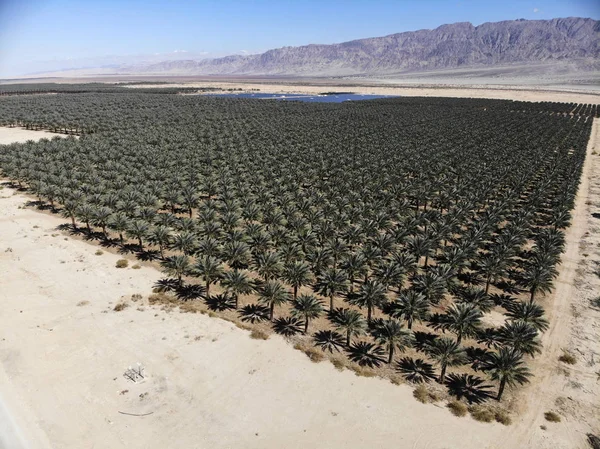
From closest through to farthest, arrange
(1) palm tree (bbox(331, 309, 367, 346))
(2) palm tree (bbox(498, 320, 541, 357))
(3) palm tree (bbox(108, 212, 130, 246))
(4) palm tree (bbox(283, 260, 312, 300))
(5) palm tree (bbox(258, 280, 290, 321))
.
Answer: (2) palm tree (bbox(498, 320, 541, 357)), (1) palm tree (bbox(331, 309, 367, 346)), (5) palm tree (bbox(258, 280, 290, 321)), (4) palm tree (bbox(283, 260, 312, 300)), (3) palm tree (bbox(108, 212, 130, 246))

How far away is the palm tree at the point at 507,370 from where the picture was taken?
21438mm

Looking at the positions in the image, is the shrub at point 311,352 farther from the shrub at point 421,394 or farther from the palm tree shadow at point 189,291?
the palm tree shadow at point 189,291

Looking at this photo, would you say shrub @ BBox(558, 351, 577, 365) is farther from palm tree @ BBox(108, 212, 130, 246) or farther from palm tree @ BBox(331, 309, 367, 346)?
palm tree @ BBox(108, 212, 130, 246)

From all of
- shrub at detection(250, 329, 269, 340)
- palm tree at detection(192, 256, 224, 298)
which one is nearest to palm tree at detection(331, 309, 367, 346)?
shrub at detection(250, 329, 269, 340)

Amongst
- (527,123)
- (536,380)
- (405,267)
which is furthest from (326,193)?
(527,123)

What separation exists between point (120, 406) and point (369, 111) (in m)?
137

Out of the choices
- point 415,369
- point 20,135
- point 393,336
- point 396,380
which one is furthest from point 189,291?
point 20,135

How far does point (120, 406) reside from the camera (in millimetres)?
21062

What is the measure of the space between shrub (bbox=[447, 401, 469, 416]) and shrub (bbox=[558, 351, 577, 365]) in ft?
29.8

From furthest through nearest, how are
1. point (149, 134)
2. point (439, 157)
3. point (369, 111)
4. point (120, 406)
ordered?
point (369, 111) < point (149, 134) < point (439, 157) < point (120, 406)

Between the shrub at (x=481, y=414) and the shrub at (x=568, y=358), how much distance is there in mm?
8060

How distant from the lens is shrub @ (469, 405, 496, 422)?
2067 centimetres

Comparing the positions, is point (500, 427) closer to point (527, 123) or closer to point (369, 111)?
point (527, 123)

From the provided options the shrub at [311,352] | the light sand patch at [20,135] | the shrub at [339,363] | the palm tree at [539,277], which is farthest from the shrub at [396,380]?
the light sand patch at [20,135]
